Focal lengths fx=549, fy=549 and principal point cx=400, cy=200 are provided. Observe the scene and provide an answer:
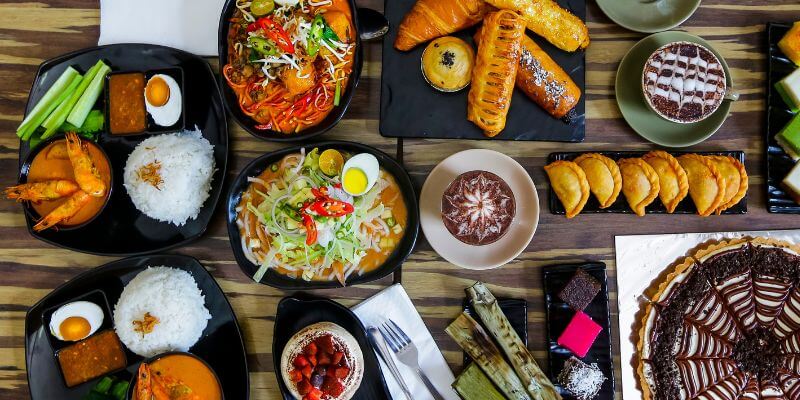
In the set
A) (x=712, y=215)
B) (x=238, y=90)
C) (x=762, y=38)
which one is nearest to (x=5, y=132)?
(x=238, y=90)

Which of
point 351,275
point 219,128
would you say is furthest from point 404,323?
point 219,128

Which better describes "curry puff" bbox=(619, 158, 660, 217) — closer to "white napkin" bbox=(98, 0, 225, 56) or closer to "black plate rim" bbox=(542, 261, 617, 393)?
"black plate rim" bbox=(542, 261, 617, 393)

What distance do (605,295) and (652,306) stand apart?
0.29 meters

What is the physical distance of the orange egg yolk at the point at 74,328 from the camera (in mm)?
2881

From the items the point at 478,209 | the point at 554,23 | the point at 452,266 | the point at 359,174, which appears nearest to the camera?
the point at 478,209

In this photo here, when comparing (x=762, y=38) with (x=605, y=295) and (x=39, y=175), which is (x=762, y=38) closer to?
(x=605, y=295)

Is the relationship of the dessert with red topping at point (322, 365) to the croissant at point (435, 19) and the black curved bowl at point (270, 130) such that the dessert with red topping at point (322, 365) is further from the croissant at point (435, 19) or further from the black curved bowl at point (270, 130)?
the croissant at point (435, 19)

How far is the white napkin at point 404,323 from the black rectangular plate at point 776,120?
6.73ft

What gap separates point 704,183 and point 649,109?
1.62 ft

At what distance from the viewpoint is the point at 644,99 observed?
3.01 meters

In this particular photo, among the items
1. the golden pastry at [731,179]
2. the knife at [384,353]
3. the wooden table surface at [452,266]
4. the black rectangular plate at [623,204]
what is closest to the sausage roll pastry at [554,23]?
the wooden table surface at [452,266]

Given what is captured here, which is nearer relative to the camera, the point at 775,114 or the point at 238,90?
the point at 238,90

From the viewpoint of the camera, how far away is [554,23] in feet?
9.77

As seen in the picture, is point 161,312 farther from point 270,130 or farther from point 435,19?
point 435,19
